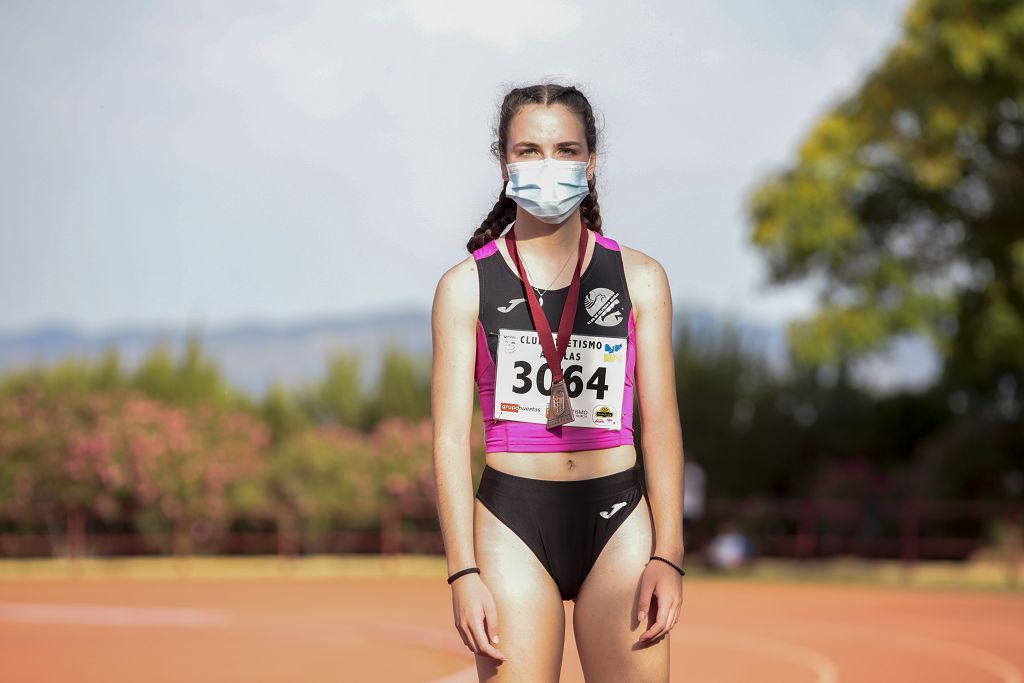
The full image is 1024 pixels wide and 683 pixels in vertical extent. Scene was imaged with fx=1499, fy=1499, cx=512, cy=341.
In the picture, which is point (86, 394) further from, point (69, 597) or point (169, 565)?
point (69, 597)

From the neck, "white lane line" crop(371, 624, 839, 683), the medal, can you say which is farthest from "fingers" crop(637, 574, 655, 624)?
"white lane line" crop(371, 624, 839, 683)

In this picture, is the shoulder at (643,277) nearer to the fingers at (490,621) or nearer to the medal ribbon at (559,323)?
the medal ribbon at (559,323)

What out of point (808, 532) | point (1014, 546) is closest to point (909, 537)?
point (808, 532)

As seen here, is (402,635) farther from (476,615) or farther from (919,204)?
(919,204)

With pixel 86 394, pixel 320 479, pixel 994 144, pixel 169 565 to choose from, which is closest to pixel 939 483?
pixel 994 144

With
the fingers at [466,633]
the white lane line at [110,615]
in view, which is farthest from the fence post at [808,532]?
the fingers at [466,633]

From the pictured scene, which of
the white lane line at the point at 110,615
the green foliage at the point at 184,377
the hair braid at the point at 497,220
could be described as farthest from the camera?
the green foliage at the point at 184,377

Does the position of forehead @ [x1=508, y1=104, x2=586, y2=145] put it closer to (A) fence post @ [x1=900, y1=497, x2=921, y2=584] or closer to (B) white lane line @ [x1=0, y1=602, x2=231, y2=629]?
(B) white lane line @ [x1=0, y1=602, x2=231, y2=629]

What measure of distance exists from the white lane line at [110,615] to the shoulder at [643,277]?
44.0 ft

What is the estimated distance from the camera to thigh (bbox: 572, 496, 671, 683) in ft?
10.8

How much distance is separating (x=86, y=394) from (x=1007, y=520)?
1806cm

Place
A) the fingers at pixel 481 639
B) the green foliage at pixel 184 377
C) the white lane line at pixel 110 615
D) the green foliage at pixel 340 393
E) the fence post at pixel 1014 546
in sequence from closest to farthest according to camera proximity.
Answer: the fingers at pixel 481 639 < the white lane line at pixel 110 615 < the fence post at pixel 1014 546 < the green foliage at pixel 184 377 < the green foliage at pixel 340 393

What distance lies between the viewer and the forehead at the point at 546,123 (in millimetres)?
3512

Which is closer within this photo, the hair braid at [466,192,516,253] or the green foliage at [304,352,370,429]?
the hair braid at [466,192,516,253]
